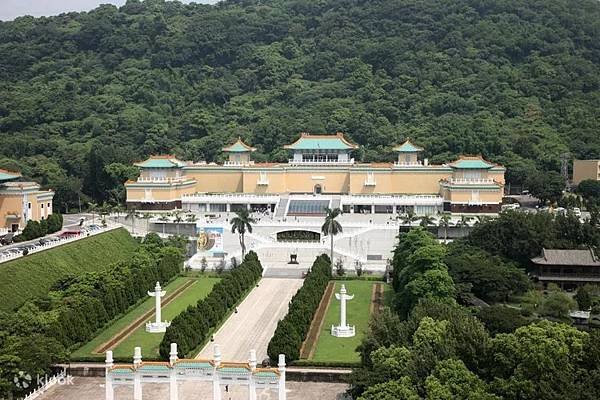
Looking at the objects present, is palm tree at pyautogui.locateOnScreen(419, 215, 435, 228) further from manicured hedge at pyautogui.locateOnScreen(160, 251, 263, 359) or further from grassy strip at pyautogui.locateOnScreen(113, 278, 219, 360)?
grassy strip at pyautogui.locateOnScreen(113, 278, 219, 360)

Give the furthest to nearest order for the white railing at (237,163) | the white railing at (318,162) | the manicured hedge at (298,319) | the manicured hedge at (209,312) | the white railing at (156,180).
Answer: the white railing at (237,163) → the white railing at (318,162) → the white railing at (156,180) → the manicured hedge at (209,312) → the manicured hedge at (298,319)

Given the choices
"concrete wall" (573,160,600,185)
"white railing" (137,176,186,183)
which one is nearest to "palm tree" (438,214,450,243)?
"concrete wall" (573,160,600,185)

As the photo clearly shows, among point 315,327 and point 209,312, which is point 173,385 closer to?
point 209,312

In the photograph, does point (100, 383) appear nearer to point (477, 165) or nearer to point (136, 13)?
point (477, 165)

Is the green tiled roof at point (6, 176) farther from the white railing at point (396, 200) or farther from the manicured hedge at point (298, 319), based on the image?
the white railing at point (396, 200)

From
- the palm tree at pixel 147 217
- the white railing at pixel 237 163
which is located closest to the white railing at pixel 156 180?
the palm tree at pixel 147 217

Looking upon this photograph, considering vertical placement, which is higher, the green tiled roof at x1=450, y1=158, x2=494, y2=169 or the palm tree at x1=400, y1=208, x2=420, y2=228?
the green tiled roof at x1=450, y1=158, x2=494, y2=169

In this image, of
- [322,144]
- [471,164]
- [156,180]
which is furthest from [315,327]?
[322,144]
